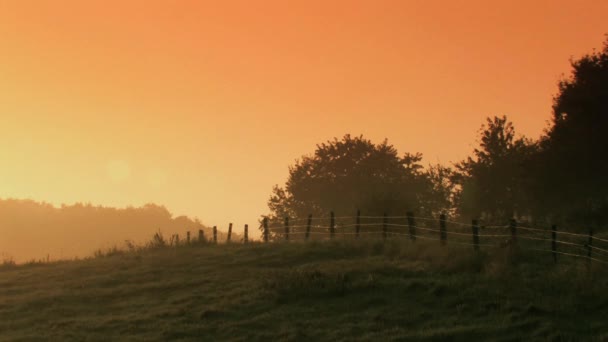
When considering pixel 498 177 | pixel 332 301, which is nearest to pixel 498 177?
pixel 498 177

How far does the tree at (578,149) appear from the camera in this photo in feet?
176

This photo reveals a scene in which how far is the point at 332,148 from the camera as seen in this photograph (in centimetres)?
9138

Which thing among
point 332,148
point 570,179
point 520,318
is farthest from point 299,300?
point 332,148

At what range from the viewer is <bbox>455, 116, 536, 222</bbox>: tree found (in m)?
74.4

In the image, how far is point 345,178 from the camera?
88.1 m

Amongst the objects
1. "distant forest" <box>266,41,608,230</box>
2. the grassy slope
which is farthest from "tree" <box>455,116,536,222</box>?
the grassy slope

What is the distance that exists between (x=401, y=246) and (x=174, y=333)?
12699 mm

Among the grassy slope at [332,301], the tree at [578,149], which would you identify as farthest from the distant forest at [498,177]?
the grassy slope at [332,301]

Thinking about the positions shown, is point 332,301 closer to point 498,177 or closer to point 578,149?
point 578,149

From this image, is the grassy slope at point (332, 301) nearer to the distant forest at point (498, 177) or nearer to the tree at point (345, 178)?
the distant forest at point (498, 177)

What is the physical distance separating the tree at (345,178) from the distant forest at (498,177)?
111mm

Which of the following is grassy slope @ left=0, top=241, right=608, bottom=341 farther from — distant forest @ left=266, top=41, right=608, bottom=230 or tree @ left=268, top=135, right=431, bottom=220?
tree @ left=268, top=135, right=431, bottom=220

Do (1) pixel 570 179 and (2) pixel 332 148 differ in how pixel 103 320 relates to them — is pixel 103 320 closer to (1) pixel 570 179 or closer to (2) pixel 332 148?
(1) pixel 570 179

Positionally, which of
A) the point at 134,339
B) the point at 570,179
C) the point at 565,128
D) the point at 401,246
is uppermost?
the point at 565,128
